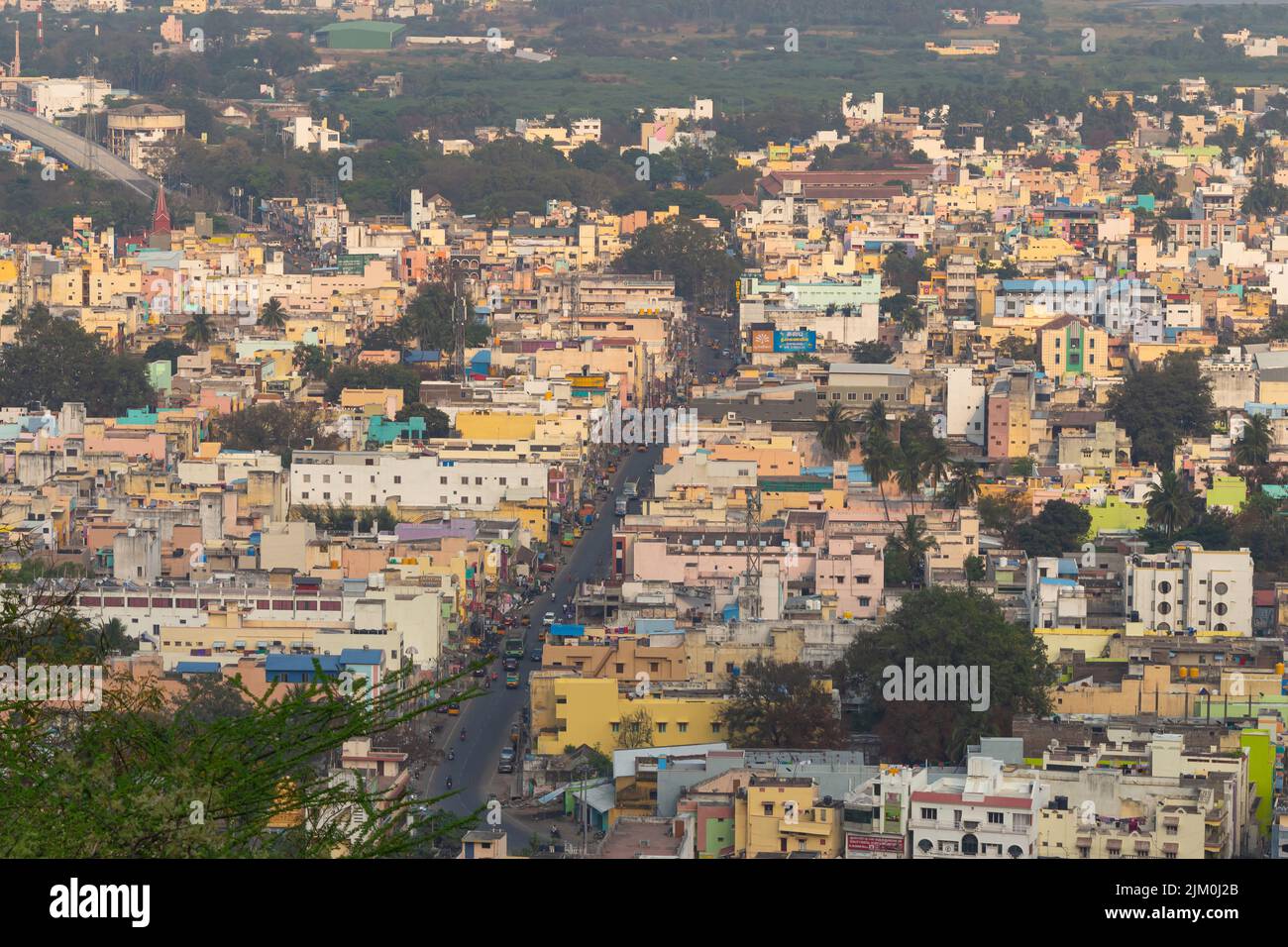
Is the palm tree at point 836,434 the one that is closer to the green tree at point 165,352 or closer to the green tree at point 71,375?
the green tree at point 71,375

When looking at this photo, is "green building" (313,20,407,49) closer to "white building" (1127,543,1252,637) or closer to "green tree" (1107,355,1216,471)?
"green tree" (1107,355,1216,471)

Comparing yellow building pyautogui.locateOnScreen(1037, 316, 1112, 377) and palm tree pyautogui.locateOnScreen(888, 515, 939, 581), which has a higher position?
palm tree pyautogui.locateOnScreen(888, 515, 939, 581)

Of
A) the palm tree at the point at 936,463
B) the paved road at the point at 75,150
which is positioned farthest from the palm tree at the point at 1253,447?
the paved road at the point at 75,150

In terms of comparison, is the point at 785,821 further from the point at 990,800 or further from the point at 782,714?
the point at 782,714

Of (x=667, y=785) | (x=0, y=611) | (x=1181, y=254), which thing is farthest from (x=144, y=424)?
(x=0, y=611)

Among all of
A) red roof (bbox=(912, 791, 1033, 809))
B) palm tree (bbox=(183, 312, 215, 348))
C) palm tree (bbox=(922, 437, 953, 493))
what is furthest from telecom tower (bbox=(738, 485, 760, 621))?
palm tree (bbox=(183, 312, 215, 348))
